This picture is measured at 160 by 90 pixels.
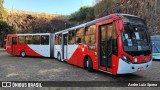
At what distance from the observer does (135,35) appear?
10.1 metres

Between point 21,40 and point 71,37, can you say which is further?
point 21,40

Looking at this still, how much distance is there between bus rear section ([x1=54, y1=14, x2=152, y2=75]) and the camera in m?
9.61

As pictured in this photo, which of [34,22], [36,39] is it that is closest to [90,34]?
[36,39]

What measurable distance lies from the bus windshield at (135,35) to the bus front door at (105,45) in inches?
32.1

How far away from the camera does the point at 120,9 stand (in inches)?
1436

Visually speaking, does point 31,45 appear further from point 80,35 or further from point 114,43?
point 114,43

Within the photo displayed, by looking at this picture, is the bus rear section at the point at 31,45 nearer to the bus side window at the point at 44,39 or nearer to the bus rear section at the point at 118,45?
the bus side window at the point at 44,39

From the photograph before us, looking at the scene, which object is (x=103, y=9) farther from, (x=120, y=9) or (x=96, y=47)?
(x=96, y=47)

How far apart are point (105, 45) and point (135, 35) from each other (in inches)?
60.6

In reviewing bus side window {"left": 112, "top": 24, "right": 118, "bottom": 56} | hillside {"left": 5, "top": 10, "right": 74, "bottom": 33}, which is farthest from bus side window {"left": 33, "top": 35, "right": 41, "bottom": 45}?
hillside {"left": 5, "top": 10, "right": 74, "bottom": 33}

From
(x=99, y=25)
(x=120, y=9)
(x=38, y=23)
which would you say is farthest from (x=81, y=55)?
(x=38, y=23)

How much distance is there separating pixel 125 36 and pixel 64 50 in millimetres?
8926

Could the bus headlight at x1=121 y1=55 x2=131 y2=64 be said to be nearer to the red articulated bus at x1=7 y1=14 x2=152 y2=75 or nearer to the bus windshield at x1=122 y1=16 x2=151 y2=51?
the red articulated bus at x1=7 y1=14 x2=152 y2=75

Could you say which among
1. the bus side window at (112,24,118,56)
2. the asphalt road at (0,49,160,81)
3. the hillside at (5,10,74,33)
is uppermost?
the hillside at (5,10,74,33)
